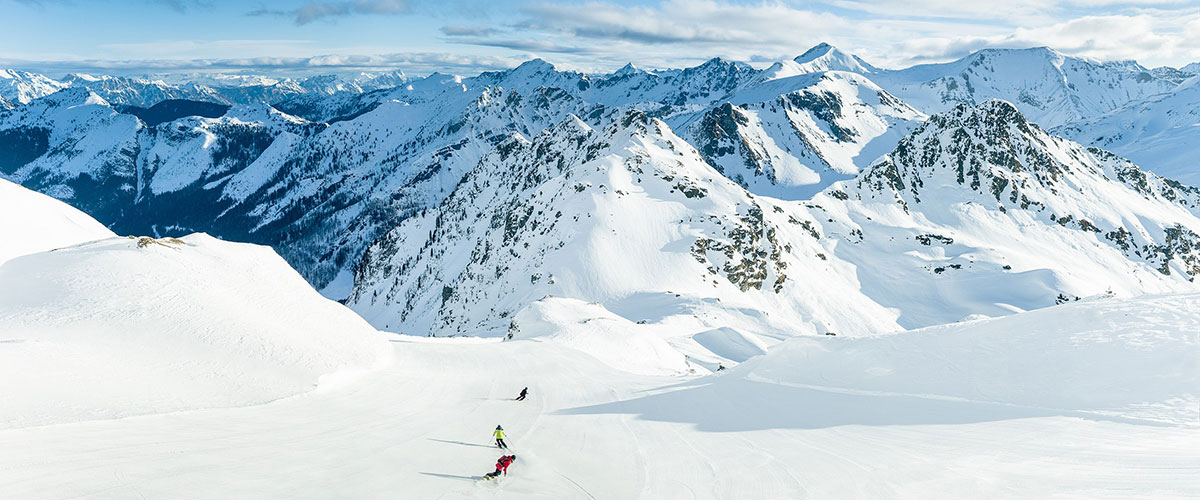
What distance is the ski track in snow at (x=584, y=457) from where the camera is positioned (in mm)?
15203

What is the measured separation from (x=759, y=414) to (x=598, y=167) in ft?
310

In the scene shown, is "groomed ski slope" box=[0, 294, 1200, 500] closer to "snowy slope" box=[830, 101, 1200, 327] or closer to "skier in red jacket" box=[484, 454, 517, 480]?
"skier in red jacket" box=[484, 454, 517, 480]

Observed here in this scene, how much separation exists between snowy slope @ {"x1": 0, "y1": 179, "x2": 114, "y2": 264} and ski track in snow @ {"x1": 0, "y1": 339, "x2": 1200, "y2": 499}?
24757 millimetres

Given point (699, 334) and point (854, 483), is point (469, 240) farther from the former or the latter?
point (854, 483)

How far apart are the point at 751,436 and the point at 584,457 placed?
20.7 feet

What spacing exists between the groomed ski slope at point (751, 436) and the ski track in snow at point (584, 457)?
8cm

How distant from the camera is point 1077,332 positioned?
917 inches

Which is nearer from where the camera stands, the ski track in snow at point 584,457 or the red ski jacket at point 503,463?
the ski track in snow at point 584,457

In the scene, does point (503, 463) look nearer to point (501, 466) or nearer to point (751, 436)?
point (501, 466)

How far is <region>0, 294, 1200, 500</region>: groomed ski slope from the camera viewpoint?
51.3ft

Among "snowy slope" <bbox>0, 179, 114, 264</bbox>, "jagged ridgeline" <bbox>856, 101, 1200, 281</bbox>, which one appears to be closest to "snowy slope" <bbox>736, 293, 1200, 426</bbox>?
"snowy slope" <bbox>0, 179, 114, 264</bbox>

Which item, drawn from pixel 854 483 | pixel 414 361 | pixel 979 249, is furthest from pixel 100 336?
pixel 979 249

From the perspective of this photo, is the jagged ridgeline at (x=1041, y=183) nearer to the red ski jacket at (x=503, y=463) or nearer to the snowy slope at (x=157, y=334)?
the snowy slope at (x=157, y=334)

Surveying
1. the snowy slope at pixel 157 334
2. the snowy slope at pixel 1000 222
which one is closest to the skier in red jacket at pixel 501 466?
the snowy slope at pixel 157 334
